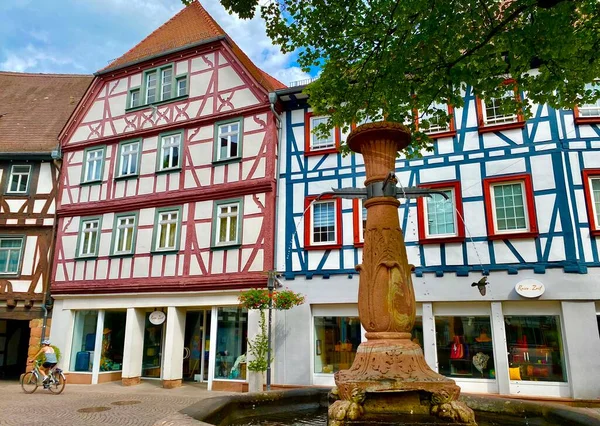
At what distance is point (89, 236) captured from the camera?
17.5 meters

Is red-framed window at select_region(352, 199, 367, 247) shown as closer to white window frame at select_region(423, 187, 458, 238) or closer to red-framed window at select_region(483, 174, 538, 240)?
white window frame at select_region(423, 187, 458, 238)

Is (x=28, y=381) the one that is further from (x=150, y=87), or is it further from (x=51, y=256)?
(x=150, y=87)

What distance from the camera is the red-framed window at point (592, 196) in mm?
11758

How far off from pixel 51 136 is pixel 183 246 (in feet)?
27.7

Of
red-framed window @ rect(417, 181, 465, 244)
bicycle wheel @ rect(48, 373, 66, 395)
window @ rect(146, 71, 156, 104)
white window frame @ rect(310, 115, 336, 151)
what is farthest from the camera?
window @ rect(146, 71, 156, 104)

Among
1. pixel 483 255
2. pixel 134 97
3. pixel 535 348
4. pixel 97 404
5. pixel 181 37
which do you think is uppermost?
pixel 181 37

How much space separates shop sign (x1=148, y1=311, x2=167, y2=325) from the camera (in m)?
16.0

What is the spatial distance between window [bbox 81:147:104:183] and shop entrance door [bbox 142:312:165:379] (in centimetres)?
549

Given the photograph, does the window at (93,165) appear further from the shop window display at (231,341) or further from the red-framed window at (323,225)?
the red-framed window at (323,225)

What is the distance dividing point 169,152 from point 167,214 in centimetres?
224

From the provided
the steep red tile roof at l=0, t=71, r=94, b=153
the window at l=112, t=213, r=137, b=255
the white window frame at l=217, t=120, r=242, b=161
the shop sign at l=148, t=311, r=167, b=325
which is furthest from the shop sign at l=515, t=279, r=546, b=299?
the steep red tile roof at l=0, t=71, r=94, b=153

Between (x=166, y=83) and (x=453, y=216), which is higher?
(x=166, y=83)

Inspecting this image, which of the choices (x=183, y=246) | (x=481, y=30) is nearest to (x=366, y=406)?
(x=481, y=30)

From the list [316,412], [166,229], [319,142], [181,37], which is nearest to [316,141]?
[319,142]
